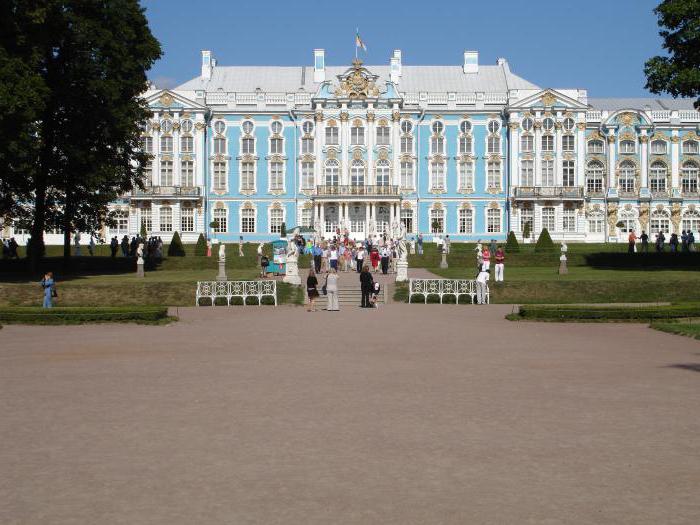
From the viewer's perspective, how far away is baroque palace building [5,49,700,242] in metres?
73.6

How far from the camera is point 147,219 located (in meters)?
74.1

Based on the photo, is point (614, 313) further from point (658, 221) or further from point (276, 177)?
point (658, 221)

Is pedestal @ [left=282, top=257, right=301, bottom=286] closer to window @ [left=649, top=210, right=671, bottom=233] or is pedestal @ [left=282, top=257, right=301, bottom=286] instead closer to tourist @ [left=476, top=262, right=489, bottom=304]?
tourist @ [left=476, top=262, right=489, bottom=304]

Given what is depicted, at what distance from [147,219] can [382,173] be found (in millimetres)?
19633

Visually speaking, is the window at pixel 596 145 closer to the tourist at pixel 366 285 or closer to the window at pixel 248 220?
the window at pixel 248 220

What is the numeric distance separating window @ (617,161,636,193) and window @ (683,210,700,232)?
508 centimetres

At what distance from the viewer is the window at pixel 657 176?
7694 cm

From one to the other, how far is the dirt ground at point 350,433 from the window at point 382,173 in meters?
56.3

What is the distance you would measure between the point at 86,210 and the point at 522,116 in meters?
42.8

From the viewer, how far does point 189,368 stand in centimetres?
1532

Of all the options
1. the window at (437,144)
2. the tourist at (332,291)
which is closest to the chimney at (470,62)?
the window at (437,144)

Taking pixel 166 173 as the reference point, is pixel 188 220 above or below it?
below

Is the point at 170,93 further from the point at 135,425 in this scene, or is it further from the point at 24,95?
the point at 135,425

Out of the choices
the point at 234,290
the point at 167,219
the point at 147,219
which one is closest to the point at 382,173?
the point at 167,219
